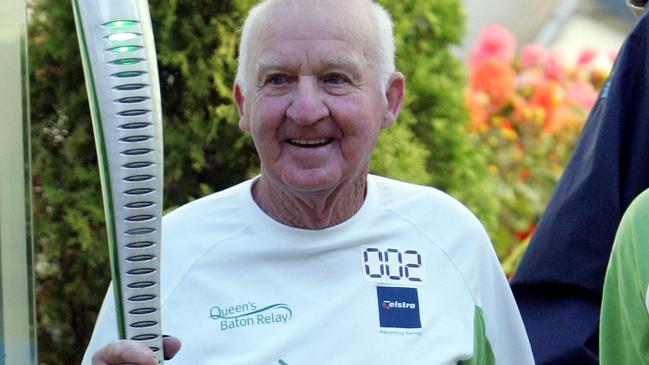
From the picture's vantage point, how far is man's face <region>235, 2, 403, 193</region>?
312 cm

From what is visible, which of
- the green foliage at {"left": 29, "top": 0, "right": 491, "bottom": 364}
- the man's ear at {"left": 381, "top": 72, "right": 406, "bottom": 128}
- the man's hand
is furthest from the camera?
the green foliage at {"left": 29, "top": 0, "right": 491, "bottom": 364}

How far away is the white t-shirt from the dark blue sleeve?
21cm

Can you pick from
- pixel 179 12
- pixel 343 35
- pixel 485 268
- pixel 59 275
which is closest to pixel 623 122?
pixel 485 268

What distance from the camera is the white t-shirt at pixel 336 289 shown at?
3062mm

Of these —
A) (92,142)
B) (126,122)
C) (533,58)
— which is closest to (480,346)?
(126,122)

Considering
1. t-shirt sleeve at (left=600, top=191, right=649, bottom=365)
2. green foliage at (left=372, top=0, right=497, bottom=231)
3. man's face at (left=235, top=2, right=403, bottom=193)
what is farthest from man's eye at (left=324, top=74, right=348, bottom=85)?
green foliage at (left=372, top=0, right=497, bottom=231)

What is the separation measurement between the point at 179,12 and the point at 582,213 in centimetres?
166

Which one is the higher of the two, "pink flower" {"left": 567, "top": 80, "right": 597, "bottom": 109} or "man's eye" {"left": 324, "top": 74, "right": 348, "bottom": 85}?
"man's eye" {"left": 324, "top": 74, "right": 348, "bottom": 85}

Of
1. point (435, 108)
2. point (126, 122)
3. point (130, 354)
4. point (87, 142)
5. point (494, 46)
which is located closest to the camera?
point (126, 122)

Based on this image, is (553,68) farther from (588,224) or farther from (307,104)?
(307,104)

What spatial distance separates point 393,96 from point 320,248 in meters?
0.47

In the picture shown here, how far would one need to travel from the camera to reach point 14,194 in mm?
2701

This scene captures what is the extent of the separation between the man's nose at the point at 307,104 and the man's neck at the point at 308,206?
0.73ft

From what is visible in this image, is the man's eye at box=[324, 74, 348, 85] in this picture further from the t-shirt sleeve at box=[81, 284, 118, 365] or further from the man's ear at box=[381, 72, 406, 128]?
the t-shirt sleeve at box=[81, 284, 118, 365]
